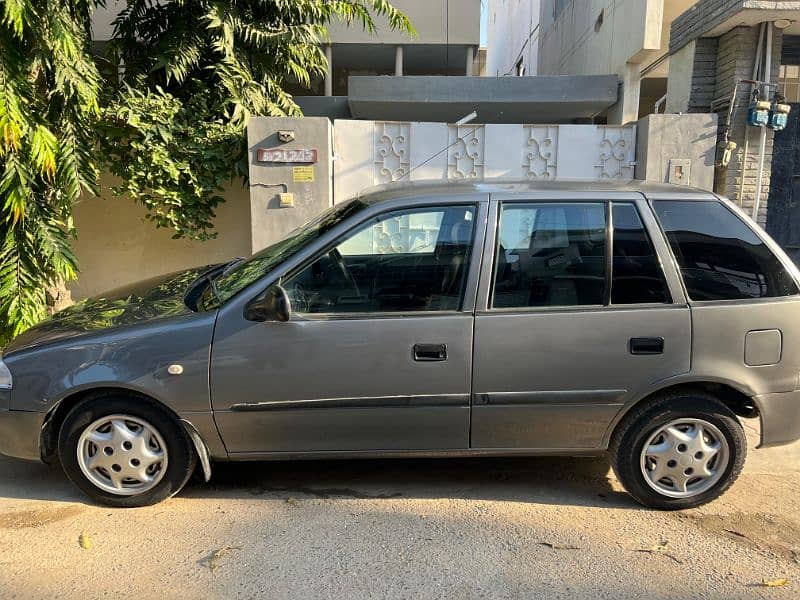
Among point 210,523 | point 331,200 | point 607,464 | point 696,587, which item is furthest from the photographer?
point 331,200

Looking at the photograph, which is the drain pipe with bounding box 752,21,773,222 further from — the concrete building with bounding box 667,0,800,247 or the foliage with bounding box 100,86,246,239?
the foliage with bounding box 100,86,246,239

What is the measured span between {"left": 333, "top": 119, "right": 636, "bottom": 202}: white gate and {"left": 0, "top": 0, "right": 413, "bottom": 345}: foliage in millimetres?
1169

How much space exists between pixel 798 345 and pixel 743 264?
1.68 feet

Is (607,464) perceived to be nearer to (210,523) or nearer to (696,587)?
(696,587)

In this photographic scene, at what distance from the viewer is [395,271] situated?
3.43 metres

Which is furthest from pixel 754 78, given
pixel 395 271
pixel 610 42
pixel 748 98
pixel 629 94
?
pixel 395 271

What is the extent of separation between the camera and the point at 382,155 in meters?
7.16

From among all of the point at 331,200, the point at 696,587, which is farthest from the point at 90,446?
the point at 331,200

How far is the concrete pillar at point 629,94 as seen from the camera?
9.76m

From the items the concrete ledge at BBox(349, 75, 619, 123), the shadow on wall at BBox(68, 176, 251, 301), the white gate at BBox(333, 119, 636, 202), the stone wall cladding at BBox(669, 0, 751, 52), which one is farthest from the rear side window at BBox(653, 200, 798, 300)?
the concrete ledge at BBox(349, 75, 619, 123)

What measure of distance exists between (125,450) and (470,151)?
512 cm

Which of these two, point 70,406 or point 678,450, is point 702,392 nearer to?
point 678,450

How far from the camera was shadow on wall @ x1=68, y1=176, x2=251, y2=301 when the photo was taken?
7.57m

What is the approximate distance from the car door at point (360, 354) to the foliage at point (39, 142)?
310 centimetres
